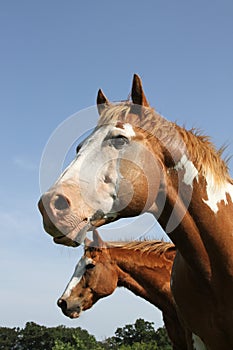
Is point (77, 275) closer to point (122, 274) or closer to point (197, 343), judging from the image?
point (122, 274)

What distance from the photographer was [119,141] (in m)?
3.62

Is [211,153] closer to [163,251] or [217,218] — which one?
[217,218]

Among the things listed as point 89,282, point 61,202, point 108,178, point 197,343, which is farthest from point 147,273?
point 61,202

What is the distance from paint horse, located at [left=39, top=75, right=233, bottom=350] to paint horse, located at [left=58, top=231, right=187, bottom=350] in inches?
160

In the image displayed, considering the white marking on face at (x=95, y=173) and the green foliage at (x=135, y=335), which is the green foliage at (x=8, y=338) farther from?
the white marking on face at (x=95, y=173)

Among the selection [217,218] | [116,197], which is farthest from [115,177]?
[217,218]

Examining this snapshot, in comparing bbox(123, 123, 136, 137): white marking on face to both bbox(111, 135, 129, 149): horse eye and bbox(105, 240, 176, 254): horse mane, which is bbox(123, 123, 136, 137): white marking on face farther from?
bbox(105, 240, 176, 254): horse mane

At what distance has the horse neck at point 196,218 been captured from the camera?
3.88 metres

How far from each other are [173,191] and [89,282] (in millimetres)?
5808

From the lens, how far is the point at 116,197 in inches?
137

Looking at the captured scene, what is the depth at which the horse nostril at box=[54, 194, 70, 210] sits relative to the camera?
3.10 meters

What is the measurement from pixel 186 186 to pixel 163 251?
4855 mm

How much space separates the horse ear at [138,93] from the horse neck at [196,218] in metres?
0.51

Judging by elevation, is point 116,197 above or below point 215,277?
above
